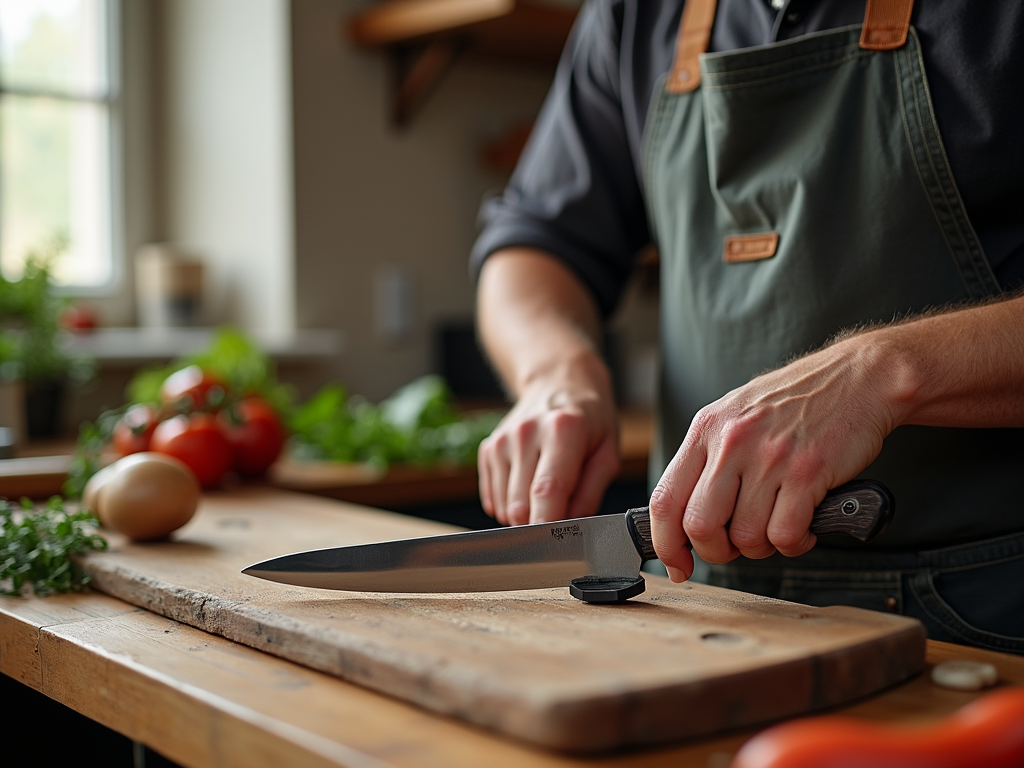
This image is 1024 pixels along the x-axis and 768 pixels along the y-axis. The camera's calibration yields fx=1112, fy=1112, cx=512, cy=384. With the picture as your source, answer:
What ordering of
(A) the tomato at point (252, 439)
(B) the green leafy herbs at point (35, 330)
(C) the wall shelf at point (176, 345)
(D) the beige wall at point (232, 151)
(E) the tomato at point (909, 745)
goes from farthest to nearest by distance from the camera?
(D) the beige wall at point (232, 151) < (C) the wall shelf at point (176, 345) < (B) the green leafy herbs at point (35, 330) < (A) the tomato at point (252, 439) < (E) the tomato at point (909, 745)

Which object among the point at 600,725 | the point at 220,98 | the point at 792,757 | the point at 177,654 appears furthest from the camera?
the point at 220,98

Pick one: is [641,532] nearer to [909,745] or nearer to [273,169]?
[909,745]

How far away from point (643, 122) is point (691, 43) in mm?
117

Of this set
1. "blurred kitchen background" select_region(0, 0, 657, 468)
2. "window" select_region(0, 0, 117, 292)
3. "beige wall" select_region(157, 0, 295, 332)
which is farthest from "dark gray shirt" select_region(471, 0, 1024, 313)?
"window" select_region(0, 0, 117, 292)

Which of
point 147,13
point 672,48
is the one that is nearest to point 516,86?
point 147,13

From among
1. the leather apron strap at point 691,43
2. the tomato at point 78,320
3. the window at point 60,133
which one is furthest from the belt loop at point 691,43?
the window at point 60,133

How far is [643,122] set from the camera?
120 cm

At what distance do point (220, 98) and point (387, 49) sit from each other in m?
0.42

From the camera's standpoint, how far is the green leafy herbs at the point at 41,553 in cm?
93

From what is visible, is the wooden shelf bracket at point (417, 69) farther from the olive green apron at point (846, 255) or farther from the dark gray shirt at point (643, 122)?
the olive green apron at point (846, 255)

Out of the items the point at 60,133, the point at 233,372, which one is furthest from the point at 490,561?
the point at 60,133

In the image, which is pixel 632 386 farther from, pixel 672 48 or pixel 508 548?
pixel 508 548

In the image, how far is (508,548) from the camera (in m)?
0.82

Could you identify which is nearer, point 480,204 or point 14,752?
point 14,752
